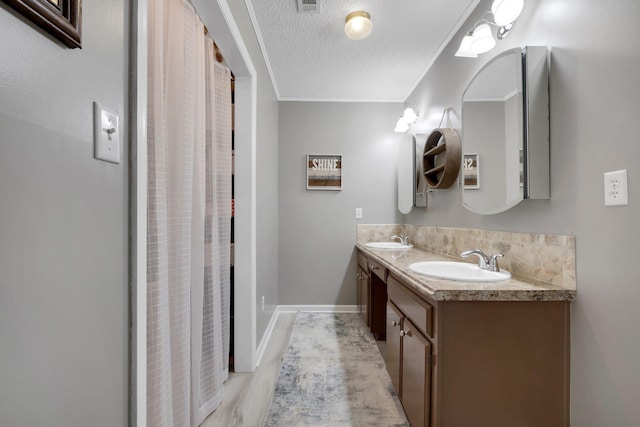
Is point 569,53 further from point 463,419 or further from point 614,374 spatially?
point 463,419

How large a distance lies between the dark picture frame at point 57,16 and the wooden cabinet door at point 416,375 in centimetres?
139

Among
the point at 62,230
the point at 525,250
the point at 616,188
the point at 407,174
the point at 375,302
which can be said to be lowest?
the point at 375,302

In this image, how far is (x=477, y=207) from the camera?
1640mm

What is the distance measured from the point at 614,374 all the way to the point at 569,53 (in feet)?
3.87

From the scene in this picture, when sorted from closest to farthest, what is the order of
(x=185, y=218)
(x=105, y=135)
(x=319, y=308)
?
(x=105, y=135)
(x=185, y=218)
(x=319, y=308)

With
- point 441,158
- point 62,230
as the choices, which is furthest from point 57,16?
point 441,158

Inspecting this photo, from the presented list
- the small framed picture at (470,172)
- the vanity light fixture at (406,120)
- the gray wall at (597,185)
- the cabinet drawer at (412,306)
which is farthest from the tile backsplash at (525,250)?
the vanity light fixture at (406,120)

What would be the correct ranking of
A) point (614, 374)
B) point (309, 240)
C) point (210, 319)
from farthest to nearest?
point (309, 240)
point (210, 319)
point (614, 374)

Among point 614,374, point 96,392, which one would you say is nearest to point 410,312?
point 614,374

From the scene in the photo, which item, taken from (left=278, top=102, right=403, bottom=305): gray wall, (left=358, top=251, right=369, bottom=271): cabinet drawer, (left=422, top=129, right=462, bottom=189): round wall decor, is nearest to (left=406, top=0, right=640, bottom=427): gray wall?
(left=422, top=129, right=462, bottom=189): round wall decor

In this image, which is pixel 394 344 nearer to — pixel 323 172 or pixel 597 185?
pixel 597 185

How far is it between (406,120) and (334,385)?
2.39 m

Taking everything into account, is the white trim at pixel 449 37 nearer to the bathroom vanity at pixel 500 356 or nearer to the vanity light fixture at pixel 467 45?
the vanity light fixture at pixel 467 45

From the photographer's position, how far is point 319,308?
10.2 ft
